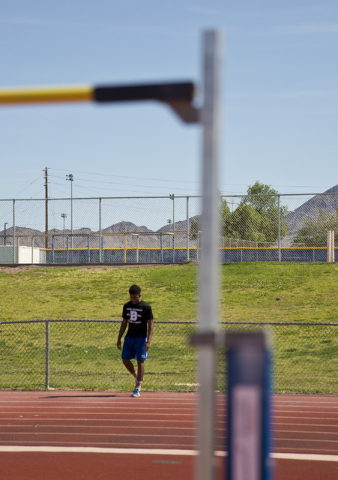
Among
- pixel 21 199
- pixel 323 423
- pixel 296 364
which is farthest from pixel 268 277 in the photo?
pixel 323 423

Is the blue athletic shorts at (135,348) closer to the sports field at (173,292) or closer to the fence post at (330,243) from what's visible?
the sports field at (173,292)

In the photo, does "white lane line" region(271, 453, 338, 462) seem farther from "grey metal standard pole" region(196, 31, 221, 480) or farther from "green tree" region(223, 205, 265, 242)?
"green tree" region(223, 205, 265, 242)

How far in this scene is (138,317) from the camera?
32.6ft

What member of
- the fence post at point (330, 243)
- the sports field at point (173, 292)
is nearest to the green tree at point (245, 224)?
the sports field at point (173, 292)

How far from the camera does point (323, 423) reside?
8062 millimetres

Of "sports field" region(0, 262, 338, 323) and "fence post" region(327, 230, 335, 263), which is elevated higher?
"fence post" region(327, 230, 335, 263)

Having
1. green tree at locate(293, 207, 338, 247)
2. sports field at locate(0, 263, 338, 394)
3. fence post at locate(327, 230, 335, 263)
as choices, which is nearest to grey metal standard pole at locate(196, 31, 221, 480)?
sports field at locate(0, 263, 338, 394)

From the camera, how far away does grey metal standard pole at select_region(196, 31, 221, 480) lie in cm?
186

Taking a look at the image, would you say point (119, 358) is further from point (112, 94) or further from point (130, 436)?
point (112, 94)

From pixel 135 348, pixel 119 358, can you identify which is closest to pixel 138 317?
pixel 135 348

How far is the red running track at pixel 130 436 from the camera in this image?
5.81 meters

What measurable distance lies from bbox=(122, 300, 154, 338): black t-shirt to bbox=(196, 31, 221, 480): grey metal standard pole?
8.04 meters

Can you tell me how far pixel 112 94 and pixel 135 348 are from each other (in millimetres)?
8172

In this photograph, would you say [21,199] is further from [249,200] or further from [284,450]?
[284,450]
